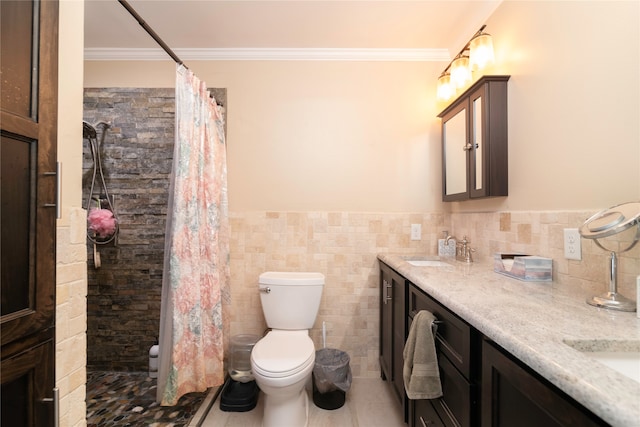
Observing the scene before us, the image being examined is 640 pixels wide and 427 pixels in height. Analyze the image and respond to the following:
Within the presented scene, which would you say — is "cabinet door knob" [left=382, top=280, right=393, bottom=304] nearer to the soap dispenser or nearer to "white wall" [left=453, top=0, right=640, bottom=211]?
the soap dispenser

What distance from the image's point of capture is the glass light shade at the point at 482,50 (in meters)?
1.62

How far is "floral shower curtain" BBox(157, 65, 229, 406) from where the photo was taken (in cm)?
152

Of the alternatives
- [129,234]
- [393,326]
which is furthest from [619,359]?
[129,234]

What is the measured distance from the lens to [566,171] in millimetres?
1173

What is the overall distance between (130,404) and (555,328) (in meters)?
2.31

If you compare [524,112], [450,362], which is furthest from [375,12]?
[450,362]

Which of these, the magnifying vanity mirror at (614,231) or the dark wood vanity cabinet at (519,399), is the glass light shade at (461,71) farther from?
the dark wood vanity cabinet at (519,399)

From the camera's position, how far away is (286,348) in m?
1.64

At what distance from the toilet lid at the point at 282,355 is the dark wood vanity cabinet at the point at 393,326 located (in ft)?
1.63

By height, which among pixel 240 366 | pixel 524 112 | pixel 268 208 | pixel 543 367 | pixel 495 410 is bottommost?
pixel 240 366

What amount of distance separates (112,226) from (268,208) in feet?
3.82

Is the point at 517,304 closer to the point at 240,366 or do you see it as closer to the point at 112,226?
the point at 240,366

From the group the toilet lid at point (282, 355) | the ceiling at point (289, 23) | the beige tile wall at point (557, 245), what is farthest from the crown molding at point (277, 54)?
the toilet lid at point (282, 355)

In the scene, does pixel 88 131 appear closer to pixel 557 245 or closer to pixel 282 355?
pixel 282 355
